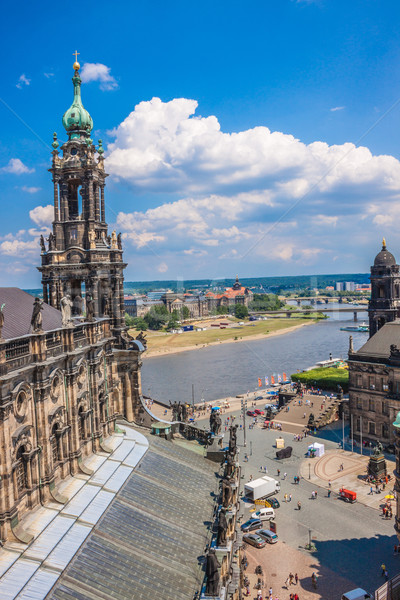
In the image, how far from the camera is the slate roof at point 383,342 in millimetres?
56688

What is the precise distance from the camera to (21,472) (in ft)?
57.3

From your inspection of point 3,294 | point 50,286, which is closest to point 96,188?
point 50,286

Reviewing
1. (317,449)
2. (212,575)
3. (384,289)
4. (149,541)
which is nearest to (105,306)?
(149,541)

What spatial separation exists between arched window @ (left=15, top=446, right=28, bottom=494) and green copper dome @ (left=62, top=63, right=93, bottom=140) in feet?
74.3

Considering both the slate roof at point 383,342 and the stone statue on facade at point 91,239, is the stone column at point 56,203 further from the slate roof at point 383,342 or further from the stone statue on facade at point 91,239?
the slate roof at point 383,342

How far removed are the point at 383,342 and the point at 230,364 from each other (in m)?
69.7

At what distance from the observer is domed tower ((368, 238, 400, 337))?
67.6 m

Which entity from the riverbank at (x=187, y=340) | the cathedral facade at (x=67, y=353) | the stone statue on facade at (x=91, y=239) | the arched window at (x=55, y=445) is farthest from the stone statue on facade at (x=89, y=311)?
the riverbank at (x=187, y=340)

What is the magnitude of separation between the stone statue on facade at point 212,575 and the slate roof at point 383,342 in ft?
149

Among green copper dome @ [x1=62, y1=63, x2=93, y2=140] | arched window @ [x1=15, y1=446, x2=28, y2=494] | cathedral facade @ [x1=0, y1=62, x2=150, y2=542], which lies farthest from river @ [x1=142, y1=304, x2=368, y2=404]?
arched window @ [x1=15, y1=446, x2=28, y2=494]

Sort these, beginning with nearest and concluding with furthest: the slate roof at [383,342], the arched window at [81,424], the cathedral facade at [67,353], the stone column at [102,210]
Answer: the cathedral facade at [67,353]
the arched window at [81,424]
the stone column at [102,210]
the slate roof at [383,342]

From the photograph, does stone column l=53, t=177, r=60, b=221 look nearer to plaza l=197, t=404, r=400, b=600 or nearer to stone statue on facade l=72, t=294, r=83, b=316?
stone statue on facade l=72, t=294, r=83, b=316

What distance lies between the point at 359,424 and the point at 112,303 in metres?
38.4

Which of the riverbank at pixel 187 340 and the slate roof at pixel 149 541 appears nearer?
the slate roof at pixel 149 541
